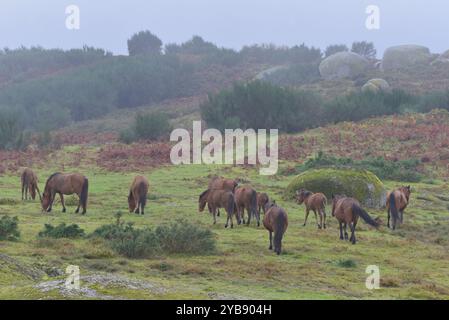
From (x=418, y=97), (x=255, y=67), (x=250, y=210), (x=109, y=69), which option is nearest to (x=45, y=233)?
(x=250, y=210)

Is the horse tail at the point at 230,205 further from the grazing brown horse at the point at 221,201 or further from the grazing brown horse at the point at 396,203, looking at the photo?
the grazing brown horse at the point at 396,203

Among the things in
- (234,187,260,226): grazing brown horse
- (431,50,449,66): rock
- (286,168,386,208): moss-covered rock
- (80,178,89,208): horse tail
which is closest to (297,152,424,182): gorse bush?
(286,168,386,208): moss-covered rock

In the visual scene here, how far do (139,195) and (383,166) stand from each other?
14.7 meters

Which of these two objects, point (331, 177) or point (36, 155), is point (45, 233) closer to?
point (331, 177)

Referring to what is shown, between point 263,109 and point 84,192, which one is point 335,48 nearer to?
point 263,109

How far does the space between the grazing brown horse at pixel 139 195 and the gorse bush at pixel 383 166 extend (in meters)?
11.0

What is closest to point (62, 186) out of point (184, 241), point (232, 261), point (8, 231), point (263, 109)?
point (8, 231)

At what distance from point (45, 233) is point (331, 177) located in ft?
37.2

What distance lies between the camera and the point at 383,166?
3412 cm

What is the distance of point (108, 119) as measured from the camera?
242 feet

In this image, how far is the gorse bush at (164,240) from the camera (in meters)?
16.0

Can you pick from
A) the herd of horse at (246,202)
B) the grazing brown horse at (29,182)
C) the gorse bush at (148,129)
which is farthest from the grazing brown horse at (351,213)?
the gorse bush at (148,129)

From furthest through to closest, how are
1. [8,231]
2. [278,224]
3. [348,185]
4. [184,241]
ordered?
[348,185]
[8,231]
[184,241]
[278,224]

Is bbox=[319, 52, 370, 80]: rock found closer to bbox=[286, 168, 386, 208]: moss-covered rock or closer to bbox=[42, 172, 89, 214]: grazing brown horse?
bbox=[286, 168, 386, 208]: moss-covered rock
